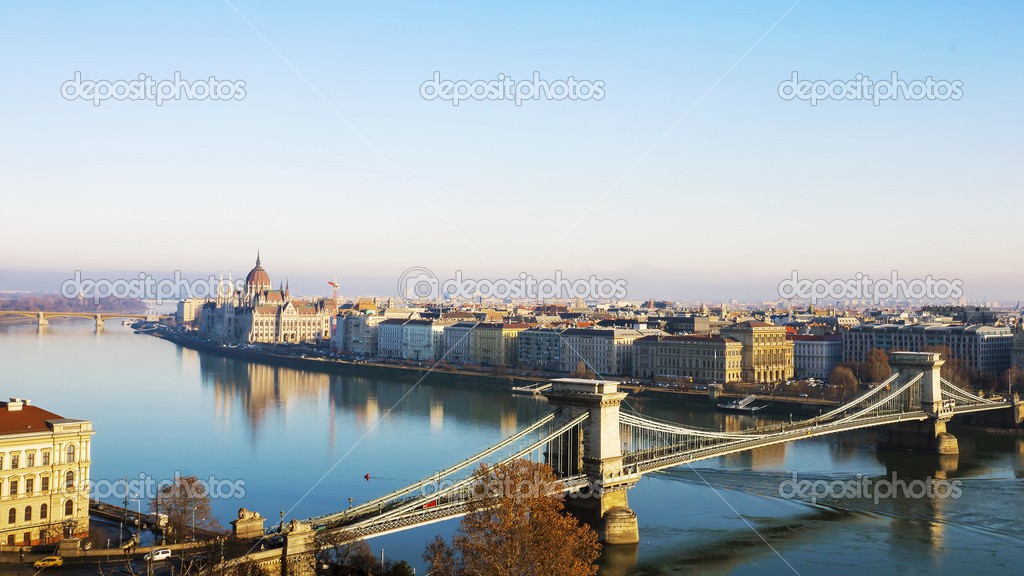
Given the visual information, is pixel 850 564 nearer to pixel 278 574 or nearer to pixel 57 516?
pixel 278 574

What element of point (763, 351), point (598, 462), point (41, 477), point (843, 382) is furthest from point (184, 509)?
point (763, 351)

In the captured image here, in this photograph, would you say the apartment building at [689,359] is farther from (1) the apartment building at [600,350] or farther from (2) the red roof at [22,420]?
(2) the red roof at [22,420]

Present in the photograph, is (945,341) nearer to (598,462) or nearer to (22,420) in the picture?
(598,462)

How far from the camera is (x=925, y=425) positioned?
3222 cm

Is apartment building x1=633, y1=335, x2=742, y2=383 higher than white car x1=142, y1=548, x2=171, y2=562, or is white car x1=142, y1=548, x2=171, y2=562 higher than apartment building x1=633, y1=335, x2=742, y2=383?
apartment building x1=633, y1=335, x2=742, y2=383

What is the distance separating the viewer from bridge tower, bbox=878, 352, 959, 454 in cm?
3145

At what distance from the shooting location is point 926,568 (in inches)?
702

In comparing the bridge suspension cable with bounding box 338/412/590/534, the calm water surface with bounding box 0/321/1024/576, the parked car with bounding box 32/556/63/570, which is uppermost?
the bridge suspension cable with bounding box 338/412/590/534

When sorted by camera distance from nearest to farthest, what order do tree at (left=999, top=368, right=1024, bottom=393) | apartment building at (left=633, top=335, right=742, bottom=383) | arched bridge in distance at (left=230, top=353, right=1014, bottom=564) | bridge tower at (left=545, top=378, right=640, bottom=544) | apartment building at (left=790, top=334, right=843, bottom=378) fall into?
arched bridge in distance at (left=230, top=353, right=1014, bottom=564)
bridge tower at (left=545, top=378, right=640, bottom=544)
tree at (left=999, top=368, right=1024, bottom=393)
apartment building at (left=633, top=335, right=742, bottom=383)
apartment building at (left=790, top=334, right=843, bottom=378)

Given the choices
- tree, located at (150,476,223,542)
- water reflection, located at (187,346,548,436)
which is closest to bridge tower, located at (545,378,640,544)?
tree, located at (150,476,223,542)

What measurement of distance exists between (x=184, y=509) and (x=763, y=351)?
38.3m

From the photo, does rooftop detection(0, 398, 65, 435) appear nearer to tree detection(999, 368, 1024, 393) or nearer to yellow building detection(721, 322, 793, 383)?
tree detection(999, 368, 1024, 393)

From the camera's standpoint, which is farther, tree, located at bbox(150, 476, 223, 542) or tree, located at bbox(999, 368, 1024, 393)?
tree, located at bbox(999, 368, 1024, 393)

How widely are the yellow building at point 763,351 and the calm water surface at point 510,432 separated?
368 inches
